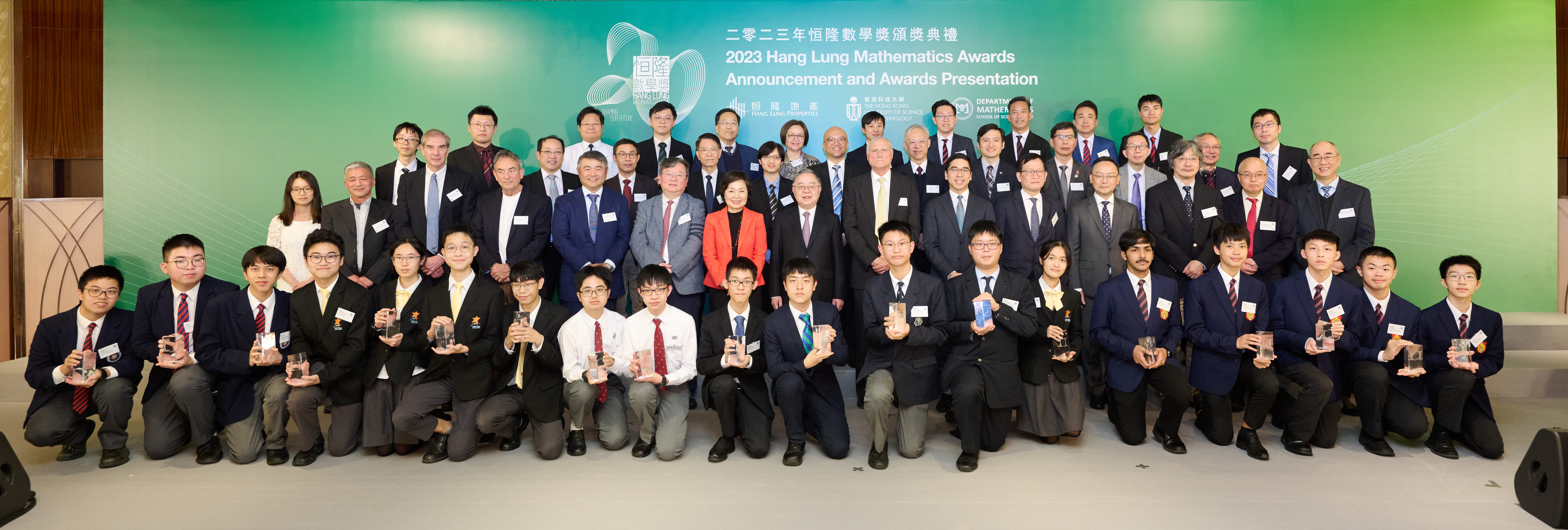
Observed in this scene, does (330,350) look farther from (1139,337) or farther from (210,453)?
(1139,337)

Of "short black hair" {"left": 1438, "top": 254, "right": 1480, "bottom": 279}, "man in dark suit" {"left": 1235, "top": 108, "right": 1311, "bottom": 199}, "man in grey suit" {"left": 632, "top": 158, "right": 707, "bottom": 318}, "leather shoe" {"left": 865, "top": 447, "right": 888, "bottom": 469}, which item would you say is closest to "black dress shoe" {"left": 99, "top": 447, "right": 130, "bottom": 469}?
"man in grey suit" {"left": 632, "top": 158, "right": 707, "bottom": 318}

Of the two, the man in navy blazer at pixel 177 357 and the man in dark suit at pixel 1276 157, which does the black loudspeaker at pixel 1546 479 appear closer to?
the man in dark suit at pixel 1276 157

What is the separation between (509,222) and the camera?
5020 mm

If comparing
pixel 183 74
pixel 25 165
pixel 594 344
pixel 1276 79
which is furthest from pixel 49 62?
pixel 1276 79

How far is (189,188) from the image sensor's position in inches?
261

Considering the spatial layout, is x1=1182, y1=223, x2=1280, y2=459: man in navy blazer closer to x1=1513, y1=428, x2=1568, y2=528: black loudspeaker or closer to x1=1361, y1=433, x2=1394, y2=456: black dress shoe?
x1=1361, y1=433, x2=1394, y2=456: black dress shoe

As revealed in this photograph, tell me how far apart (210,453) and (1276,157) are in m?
6.86

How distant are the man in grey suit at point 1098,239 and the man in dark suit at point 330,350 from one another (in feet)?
13.3

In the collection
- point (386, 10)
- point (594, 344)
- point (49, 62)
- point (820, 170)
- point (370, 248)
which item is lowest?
point (594, 344)

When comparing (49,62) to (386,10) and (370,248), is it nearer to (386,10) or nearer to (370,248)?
(386,10)

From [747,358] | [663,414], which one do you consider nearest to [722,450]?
[663,414]

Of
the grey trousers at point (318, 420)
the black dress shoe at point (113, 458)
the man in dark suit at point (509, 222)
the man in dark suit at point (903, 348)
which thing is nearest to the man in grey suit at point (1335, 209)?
the man in dark suit at point (903, 348)

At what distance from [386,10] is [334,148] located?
49.9 inches

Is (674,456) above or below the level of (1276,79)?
below
